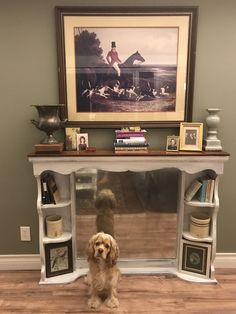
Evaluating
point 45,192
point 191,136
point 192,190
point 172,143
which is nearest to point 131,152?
point 172,143

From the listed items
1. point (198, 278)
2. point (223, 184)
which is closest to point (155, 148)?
point (223, 184)

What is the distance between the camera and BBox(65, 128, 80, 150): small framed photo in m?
2.19

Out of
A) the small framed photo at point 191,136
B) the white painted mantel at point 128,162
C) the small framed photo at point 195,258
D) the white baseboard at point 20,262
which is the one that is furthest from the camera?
the white baseboard at point 20,262

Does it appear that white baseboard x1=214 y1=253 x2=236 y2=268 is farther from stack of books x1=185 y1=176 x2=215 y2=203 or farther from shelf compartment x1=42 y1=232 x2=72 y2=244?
shelf compartment x1=42 y1=232 x2=72 y2=244

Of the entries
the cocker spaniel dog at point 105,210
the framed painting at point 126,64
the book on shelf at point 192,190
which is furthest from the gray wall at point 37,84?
the cocker spaniel dog at point 105,210

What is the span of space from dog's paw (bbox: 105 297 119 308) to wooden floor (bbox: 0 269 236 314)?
33 millimetres

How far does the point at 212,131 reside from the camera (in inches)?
85.0

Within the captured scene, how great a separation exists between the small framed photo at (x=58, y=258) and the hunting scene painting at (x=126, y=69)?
1.12 m

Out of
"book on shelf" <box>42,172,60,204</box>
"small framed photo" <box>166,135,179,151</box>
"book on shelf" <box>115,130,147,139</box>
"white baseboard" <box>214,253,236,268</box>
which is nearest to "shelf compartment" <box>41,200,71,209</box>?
"book on shelf" <box>42,172,60,204</box>

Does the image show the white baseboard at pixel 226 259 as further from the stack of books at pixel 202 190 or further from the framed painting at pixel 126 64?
the framed painting at pixel 126 64

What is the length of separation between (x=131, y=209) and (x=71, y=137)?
31.6 inches

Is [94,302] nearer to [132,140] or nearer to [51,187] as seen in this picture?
[51,187]

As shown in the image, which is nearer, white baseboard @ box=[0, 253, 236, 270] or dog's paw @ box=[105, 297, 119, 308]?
dog's paw @ box=[105, 297, 119, 308]

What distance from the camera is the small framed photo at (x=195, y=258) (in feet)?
7.38
